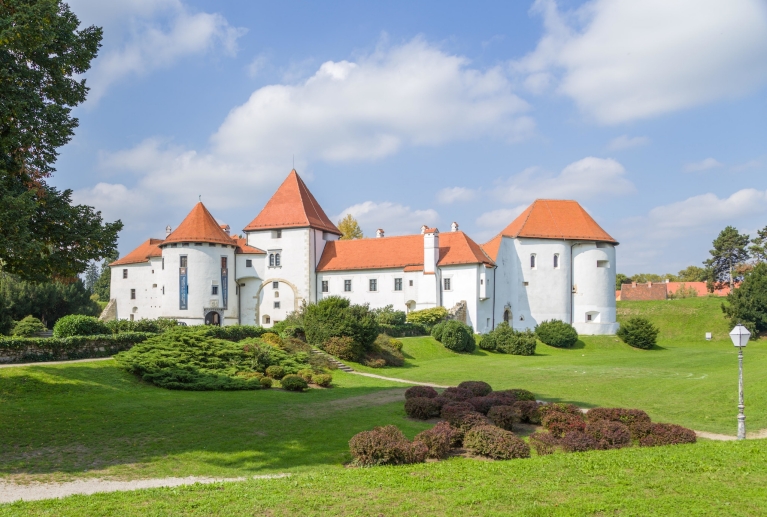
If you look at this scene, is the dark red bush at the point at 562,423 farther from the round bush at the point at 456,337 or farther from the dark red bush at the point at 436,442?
the round bush at the point at 456,337

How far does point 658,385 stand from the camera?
83.3 ft

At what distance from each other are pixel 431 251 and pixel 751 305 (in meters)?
29.3

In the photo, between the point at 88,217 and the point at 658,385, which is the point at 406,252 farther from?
the point at 88,217

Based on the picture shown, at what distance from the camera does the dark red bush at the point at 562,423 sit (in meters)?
14.1

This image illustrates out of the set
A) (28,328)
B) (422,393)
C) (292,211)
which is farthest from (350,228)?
(422,393)

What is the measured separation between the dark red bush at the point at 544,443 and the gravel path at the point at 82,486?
5.20 metres

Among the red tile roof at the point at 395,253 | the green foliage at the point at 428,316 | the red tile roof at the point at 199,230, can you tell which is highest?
the red tile roof at the point at 199,230

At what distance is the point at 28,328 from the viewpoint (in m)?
41.6

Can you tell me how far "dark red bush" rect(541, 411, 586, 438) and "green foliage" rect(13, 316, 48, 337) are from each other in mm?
36290

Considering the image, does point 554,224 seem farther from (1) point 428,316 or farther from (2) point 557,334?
(1) point 428,316

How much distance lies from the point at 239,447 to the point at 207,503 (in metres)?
4.87

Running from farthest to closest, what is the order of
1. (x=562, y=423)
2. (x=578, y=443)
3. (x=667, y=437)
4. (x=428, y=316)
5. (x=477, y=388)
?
(x=428, y=316) → (x=477, y=388) → (x=562, y=423) → (x=667, y=437) → (x=578, y=443)

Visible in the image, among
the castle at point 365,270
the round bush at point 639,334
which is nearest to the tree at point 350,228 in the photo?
the castle at point 365,270

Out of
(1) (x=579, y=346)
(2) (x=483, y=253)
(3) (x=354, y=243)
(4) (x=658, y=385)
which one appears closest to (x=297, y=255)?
(3) (x=354, y=243)
